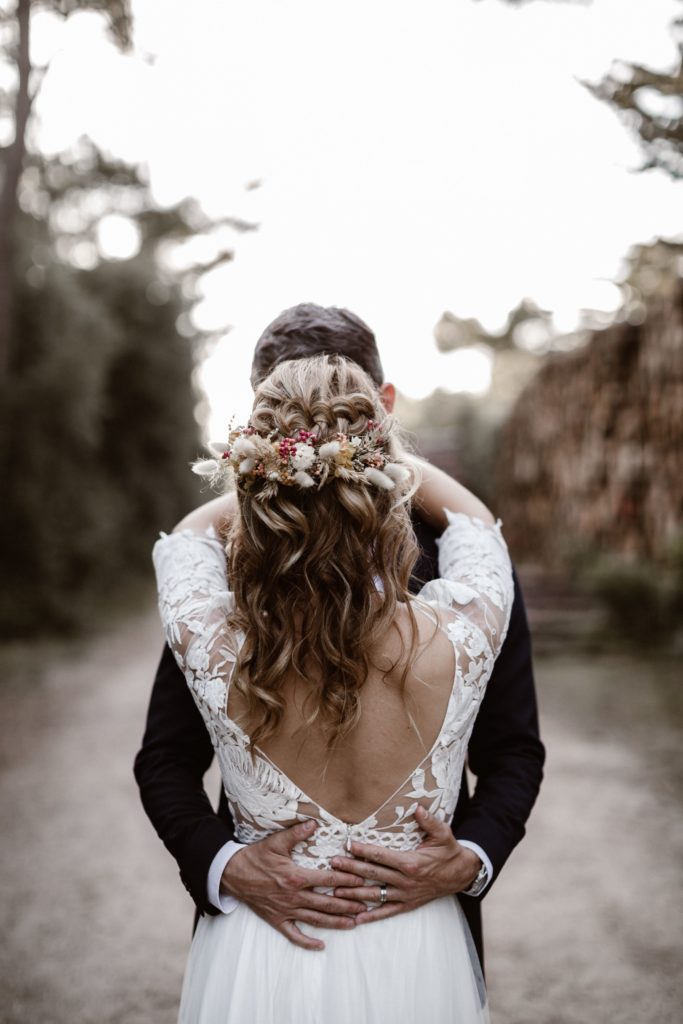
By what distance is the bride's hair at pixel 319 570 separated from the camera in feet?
4.79

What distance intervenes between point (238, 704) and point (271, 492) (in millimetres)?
368

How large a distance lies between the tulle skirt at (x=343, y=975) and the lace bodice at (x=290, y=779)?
154 mm

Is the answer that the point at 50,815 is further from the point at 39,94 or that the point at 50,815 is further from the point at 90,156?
the point at 90,156

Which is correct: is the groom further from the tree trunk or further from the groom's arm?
the tree trunk

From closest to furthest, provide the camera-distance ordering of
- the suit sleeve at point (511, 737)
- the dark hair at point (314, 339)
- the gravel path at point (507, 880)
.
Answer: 1. the suit sleeve at point (511, 737)
2. the dark hair at point (314, 339)
3. the gravel path at point (507, 880)

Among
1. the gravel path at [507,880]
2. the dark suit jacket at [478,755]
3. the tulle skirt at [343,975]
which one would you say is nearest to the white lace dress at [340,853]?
the tulle skirt at [343,975]

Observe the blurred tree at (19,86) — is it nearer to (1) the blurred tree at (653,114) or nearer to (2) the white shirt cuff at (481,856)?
(1) the blurred tree at (653,114)

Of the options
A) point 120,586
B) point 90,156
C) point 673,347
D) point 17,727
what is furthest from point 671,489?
point 90,156

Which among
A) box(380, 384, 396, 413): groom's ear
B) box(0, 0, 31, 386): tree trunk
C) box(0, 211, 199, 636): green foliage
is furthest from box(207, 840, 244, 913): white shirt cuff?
box(0, 211, 199, 636): green foliage

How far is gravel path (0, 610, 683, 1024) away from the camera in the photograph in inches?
132

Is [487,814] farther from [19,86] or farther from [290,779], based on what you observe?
[19,86]

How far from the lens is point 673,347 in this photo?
8.96m

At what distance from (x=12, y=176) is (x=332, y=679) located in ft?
26.0

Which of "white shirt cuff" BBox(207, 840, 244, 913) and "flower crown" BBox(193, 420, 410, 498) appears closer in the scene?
"flower crown" BBox(193, 420, 410, 498)
